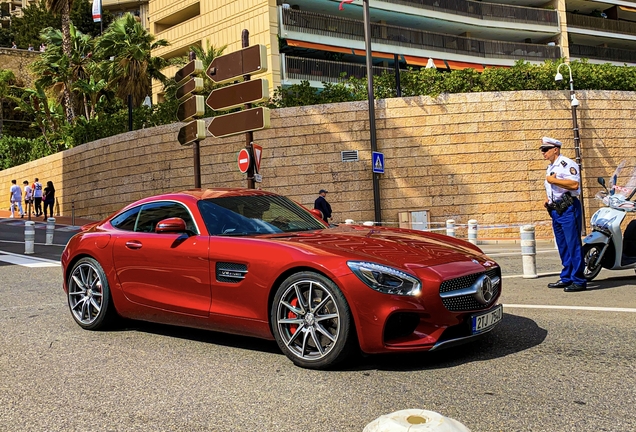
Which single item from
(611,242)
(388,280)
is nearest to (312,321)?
(388,280)

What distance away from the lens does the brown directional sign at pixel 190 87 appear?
48.6ft

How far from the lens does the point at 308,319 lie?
4.28 metres

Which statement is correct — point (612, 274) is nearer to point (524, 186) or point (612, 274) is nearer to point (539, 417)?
point (539, 417)

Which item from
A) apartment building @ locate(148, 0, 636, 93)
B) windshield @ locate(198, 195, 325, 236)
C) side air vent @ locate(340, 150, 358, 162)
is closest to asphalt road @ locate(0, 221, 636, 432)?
windshield @ locate(198, 195, 325, 236)

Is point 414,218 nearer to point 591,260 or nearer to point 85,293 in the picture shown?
point 591,260

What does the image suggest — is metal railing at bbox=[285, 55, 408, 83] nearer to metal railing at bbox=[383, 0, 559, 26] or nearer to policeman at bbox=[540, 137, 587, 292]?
metal railing at bbox=[383, 0, 559, 26]

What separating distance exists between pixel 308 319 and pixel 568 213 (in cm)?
423

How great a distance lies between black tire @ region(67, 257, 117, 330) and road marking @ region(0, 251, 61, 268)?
19.8 feet

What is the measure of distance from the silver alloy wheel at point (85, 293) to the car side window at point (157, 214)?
2.15ft

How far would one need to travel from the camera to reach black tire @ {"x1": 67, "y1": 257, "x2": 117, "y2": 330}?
5.76 m

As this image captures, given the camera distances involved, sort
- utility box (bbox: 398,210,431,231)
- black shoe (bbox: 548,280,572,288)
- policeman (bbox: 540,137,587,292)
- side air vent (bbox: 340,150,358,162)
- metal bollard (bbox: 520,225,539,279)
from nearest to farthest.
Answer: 1. policeman (bbox: 540,137,587,292)
2. black shoe (bbox: 548,280,572,288)
3. metal bollard (bbox: 520,225,539,279)
4. utility box (bbox: 398,210,431,231)
5. side air vent (bbox: 340,150,358,162)

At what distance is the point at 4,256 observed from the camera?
13.8 meters

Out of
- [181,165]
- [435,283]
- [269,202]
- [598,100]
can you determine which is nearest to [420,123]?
[598,100]

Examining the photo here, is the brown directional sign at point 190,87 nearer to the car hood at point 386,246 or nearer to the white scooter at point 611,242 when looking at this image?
the white scooter at point 611,242
